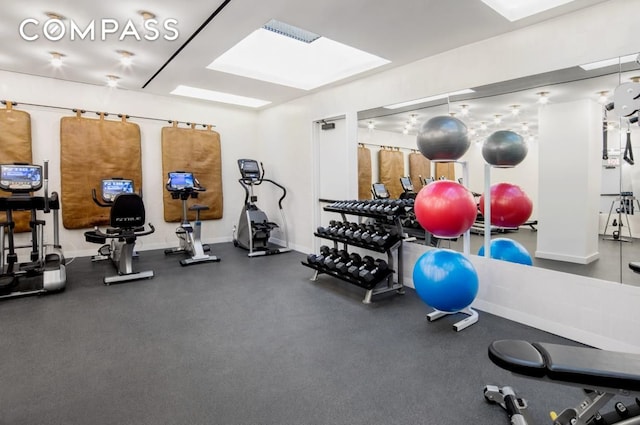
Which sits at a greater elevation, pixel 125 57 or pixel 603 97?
pixel 125 57

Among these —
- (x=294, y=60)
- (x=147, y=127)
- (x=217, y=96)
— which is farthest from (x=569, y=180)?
(x=147, y=127)

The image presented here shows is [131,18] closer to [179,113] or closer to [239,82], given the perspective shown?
[239,82]

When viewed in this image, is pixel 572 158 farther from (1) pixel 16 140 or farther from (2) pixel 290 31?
(1) pixel 16 140

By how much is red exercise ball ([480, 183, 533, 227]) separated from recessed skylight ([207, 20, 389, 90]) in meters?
2.19

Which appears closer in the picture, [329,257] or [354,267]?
[354,267]

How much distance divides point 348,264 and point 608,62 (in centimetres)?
307

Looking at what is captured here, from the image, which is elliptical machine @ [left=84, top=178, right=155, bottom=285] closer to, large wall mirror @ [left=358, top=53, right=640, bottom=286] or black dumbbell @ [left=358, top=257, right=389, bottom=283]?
black dumbbell @ [left=358, top=257, right=389, bottom=283]

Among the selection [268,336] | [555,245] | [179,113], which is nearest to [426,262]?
[555,245]

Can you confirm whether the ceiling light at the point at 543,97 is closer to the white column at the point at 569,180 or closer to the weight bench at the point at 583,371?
the white column at the point at 569,180

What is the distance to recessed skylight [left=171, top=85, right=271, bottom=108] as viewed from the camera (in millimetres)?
6287

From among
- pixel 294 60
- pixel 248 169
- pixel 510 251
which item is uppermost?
pixel 294 60

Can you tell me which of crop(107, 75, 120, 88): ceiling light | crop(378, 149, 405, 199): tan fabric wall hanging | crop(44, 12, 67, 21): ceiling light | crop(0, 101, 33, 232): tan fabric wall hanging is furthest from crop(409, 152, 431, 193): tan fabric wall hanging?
crop(0, 101, 33, 232): tan fabric wall hanging

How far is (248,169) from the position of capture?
655 centimetres

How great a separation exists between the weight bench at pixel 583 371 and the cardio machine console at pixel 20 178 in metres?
5.36
